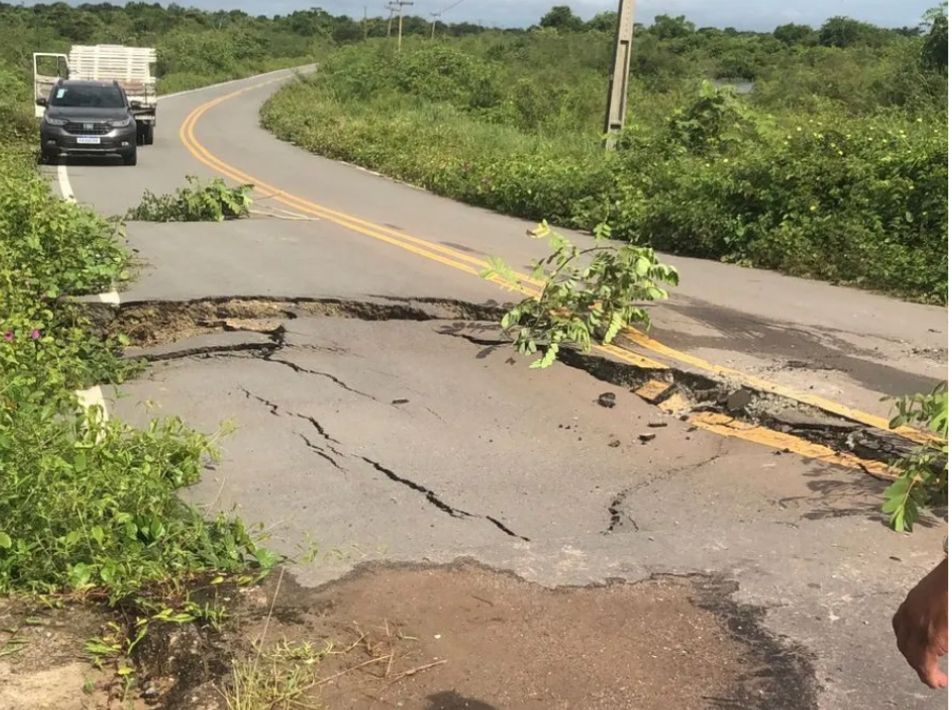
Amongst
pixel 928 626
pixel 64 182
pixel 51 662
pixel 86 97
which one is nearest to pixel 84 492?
pixel 51 662

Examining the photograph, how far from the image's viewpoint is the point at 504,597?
13.5 ft

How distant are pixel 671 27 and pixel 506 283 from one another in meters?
67.1

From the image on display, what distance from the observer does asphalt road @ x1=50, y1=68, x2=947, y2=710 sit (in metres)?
4.40

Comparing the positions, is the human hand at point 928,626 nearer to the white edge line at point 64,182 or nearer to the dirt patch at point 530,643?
the dirt patch at point 530,643

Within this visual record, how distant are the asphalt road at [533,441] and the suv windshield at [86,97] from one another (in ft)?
38.5

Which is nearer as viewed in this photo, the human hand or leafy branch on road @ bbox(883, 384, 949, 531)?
the human hand

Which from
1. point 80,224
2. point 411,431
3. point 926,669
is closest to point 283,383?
point 411,431

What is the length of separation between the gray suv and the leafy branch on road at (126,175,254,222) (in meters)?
7.88

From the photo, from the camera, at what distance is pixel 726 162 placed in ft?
46.1

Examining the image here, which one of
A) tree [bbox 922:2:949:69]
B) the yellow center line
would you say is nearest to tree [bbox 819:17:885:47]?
tree [bbox 922:2:949:69]

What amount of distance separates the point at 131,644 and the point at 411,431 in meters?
2.87

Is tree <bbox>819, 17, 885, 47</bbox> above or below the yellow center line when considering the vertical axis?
above

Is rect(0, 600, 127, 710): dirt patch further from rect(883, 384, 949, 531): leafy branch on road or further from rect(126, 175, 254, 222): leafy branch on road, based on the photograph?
rect(126, 175, 254, 222): leafy branch on road

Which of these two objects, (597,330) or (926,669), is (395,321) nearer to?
(597,330)
